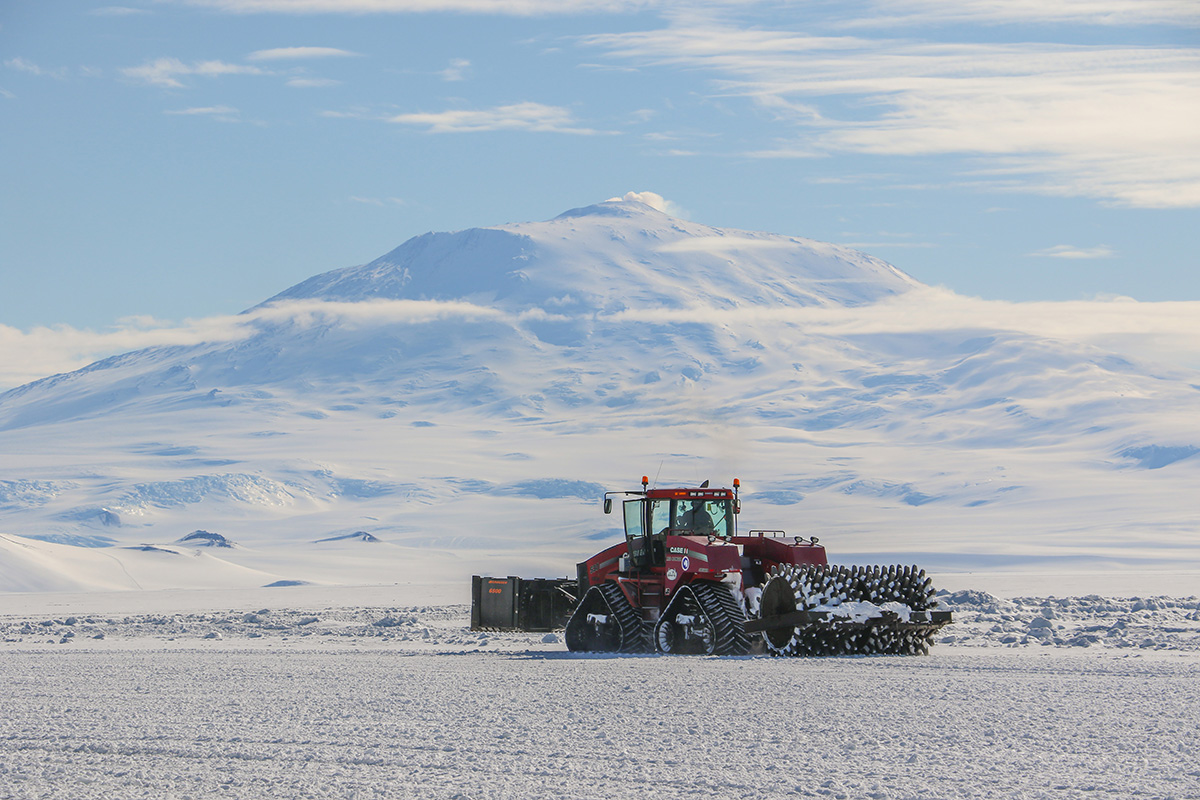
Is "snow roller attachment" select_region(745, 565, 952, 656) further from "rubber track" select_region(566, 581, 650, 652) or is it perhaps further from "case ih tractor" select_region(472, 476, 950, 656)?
"rubber track" select_region(566, 581, 650, 652)

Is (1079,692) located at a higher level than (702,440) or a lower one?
lower

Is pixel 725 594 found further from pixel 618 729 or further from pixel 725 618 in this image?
pixel 618 729

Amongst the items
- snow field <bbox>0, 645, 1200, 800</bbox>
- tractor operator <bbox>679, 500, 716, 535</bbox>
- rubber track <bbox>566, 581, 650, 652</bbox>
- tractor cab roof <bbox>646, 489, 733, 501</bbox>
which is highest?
tractor cab roof <bbox>646, 489, 733, 501</bbox>

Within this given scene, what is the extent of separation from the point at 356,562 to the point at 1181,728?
98802 mm

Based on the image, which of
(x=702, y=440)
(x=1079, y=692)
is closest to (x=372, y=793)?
(x=1079, y=692)

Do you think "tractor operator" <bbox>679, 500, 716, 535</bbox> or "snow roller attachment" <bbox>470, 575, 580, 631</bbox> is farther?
"snow roller attachment" <bbox>470, 575, 580, 631</bbox>

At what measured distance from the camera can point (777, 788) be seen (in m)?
10.6

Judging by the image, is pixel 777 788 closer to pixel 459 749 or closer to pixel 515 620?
pixel 459 749

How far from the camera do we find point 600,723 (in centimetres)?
1384

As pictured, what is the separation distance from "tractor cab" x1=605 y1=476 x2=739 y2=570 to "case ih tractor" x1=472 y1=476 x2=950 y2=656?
1 cm

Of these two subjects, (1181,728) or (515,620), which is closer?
(1181,728)

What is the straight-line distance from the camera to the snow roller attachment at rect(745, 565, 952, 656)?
19.2 m

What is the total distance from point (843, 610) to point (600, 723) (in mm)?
6257

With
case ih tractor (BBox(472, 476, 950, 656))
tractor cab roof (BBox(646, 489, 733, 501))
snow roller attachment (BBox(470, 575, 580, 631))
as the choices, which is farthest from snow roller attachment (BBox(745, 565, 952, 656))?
snow roller attachment (BBox(470, 575, 580, 631))
